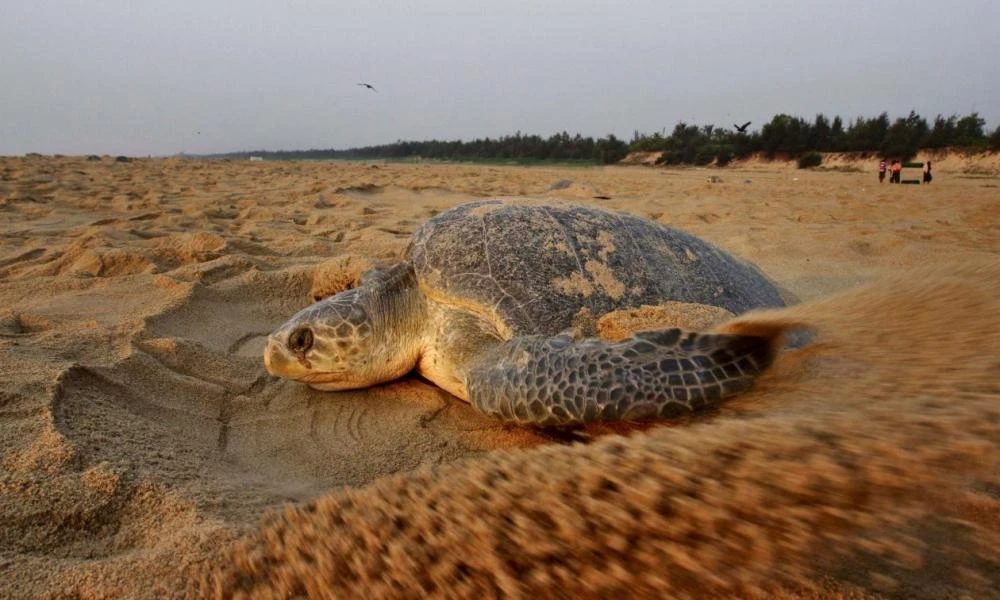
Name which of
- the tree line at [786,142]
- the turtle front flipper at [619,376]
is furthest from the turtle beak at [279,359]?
the tree line at [786,142]

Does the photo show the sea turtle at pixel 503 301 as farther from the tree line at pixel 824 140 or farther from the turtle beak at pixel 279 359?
the tree line at pixel 824 140

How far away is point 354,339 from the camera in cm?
241

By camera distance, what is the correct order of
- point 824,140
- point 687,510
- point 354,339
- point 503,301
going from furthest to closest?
point 824,140
point 354,339
point 503,301
point 687,510

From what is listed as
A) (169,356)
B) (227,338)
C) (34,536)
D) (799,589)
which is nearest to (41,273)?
(227,338)

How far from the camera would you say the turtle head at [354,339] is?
2348mm

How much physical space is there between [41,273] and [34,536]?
3445 mm

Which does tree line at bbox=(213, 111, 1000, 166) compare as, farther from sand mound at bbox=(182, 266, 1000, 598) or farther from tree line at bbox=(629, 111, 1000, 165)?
sand mound at bbox=(182, 266, 1000, 598)

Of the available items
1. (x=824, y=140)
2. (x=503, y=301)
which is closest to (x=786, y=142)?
(x=824, y=140)

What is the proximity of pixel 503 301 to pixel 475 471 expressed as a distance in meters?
1.44

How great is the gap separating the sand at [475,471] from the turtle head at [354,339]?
0.12 metres

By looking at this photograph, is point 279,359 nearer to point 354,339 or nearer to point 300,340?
point 300,340

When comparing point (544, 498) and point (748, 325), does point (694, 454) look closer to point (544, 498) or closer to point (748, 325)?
point (544, 498)

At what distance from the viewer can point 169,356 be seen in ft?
7.93

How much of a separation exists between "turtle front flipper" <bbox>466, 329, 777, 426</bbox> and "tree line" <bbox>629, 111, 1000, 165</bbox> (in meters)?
24.2
